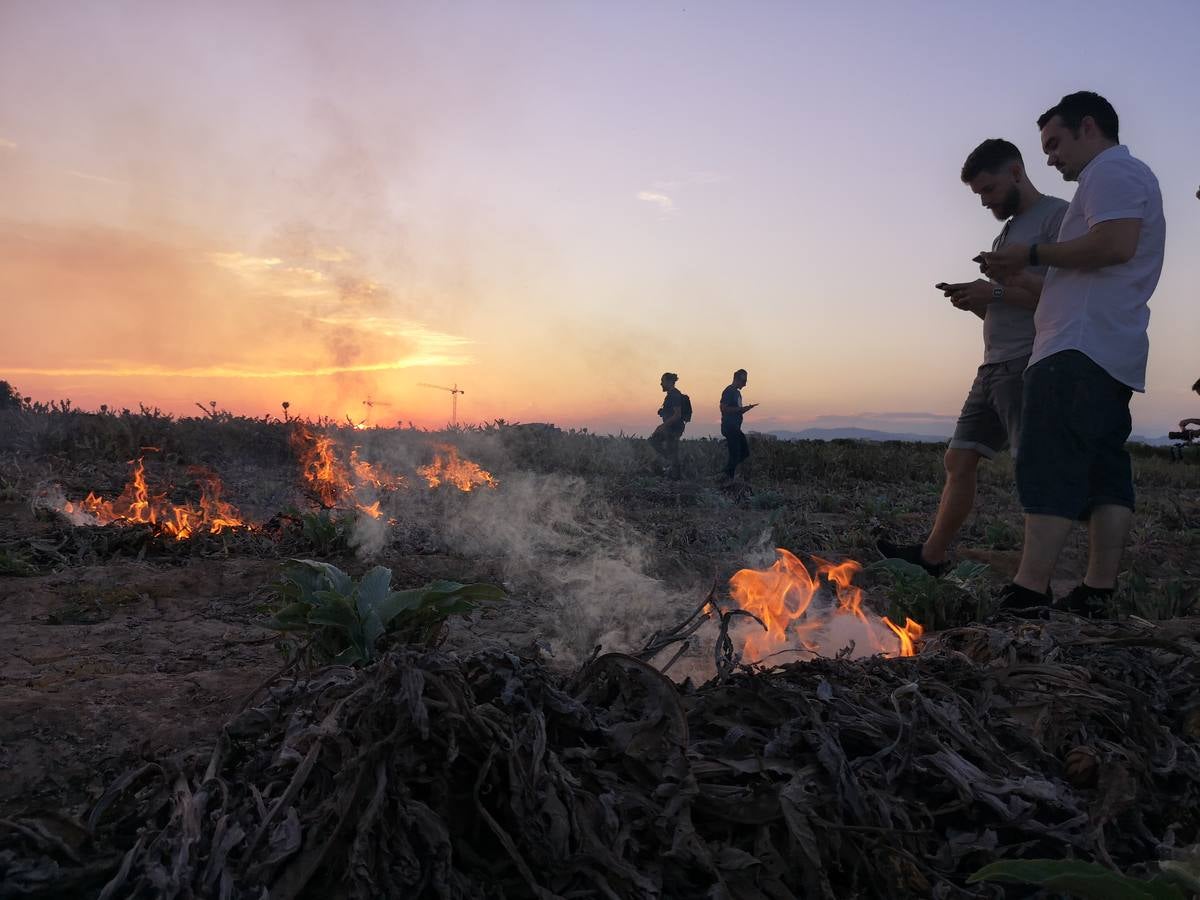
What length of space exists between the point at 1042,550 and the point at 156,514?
20.8 ft

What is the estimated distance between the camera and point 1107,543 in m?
3.71

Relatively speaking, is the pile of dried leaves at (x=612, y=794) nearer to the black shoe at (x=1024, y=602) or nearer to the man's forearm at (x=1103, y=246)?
the black shoe at (x=1024, y=602)

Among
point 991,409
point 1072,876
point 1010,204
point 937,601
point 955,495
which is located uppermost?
point 1010,204

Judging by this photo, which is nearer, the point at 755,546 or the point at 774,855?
the point at 774,855

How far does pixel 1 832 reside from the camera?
1.58 metres

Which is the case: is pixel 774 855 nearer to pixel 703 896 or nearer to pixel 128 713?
pixel 703 896

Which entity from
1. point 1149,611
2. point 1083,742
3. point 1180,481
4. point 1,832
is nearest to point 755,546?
point 1149,611

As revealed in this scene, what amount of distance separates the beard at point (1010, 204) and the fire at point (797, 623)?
230cm

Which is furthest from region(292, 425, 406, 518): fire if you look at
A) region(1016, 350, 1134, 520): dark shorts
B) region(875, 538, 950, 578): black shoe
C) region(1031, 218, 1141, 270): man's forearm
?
region(1031, 218, 1141, 270): man's forearm

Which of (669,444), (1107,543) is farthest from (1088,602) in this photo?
(669,444)

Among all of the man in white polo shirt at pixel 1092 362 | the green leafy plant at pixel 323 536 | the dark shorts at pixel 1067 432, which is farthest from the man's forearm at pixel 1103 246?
the green leafy plant at pixel 323 536

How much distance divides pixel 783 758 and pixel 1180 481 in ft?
57.6

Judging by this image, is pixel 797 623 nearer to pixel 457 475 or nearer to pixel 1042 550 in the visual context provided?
pixel 1042 550

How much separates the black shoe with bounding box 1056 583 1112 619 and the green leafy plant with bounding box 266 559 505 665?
2747 millimetres
